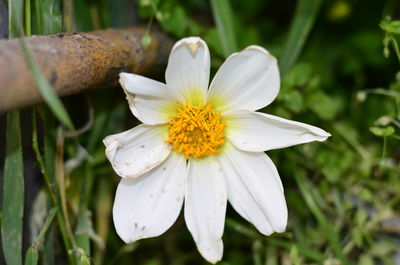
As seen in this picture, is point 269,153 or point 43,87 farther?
point 269,153

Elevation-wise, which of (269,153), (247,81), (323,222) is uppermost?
(247,81)

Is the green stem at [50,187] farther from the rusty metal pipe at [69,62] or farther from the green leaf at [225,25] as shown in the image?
the green leaf at [225,25]

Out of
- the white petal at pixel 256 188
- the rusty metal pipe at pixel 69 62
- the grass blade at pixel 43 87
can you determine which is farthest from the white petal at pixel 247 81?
the grass blade at pixel 43 87

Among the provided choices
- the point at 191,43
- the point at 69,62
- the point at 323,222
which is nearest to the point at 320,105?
A: the point at 323,222

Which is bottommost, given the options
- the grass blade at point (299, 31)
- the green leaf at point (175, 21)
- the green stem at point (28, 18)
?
the grass blade at point (299, 31)

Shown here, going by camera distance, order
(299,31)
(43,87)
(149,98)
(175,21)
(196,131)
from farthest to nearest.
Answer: (299,31) < (175,21) < (196,131) < (149,98) < (43,87)

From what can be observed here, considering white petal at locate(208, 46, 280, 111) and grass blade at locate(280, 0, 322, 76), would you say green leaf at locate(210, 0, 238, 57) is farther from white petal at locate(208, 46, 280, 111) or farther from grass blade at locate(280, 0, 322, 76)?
white petal at locate(208, 46, 280, 111)

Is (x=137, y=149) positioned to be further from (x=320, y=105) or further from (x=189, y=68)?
(x=320, y=105)
